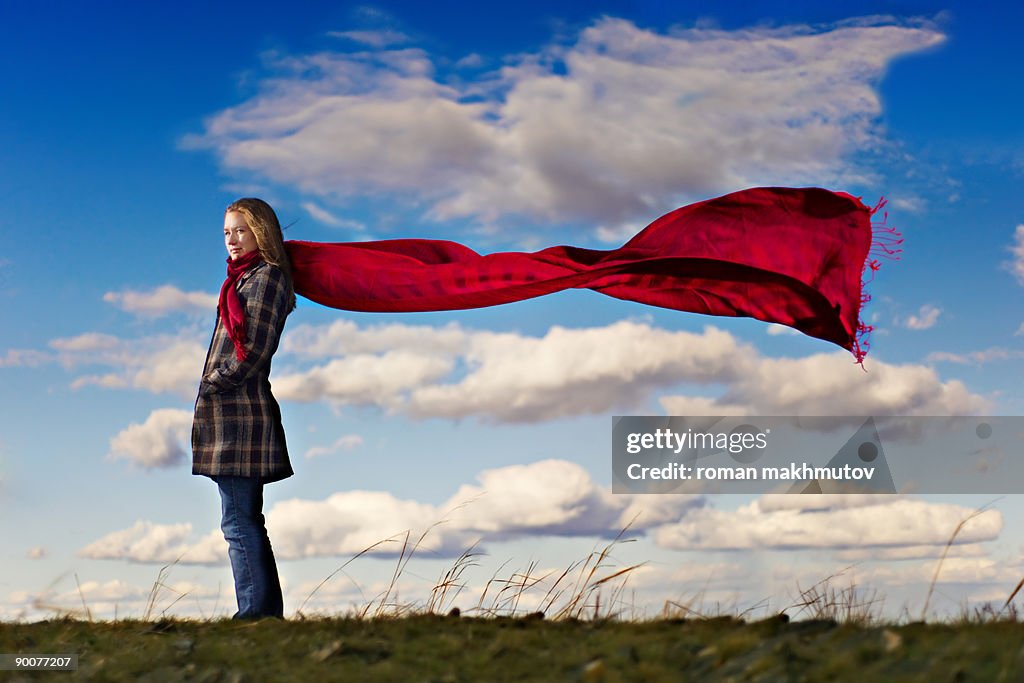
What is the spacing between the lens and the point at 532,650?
4383 millimetres

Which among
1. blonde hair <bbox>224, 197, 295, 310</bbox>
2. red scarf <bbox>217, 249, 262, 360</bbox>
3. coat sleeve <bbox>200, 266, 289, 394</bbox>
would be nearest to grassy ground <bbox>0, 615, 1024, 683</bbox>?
coat sleeve <bbox>200, 266, 289, 394</bbox>

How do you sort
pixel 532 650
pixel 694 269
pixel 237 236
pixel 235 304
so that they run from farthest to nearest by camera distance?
pixel 694 269 < pixel 237 236 < pixel 235 304 < pixel 532 650

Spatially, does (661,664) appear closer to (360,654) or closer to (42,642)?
(360,654)

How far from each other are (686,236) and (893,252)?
1.35 m

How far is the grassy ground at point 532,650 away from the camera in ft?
12.2

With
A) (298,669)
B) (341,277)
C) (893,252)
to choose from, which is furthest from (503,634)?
(893,252)

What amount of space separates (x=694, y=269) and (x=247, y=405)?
10.2 feet

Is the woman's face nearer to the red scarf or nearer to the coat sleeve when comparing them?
the red scarf

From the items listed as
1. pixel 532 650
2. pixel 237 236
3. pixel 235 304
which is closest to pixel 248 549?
pixel 235 304

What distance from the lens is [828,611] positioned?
521cm

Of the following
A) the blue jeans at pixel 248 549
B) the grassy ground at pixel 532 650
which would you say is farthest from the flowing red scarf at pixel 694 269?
the grassy ground at pixel 532 650

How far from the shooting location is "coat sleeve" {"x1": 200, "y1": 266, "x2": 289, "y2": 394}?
5.84 metres

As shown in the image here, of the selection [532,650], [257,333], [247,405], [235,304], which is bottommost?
[532,650]

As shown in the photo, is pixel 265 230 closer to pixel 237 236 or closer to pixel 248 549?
pixel 237 236
